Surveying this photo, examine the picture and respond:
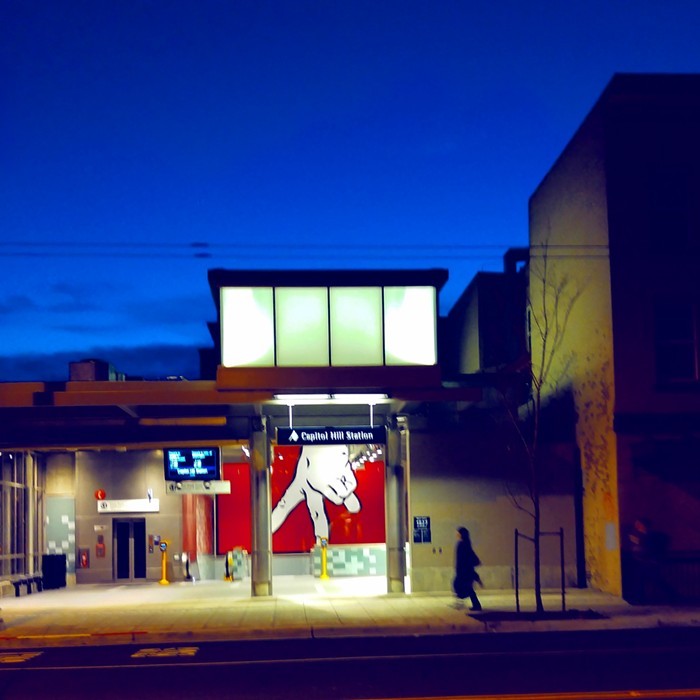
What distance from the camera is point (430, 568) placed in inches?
900

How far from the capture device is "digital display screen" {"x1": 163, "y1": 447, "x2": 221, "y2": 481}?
26555mm

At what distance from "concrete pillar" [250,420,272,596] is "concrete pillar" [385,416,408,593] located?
2.85m

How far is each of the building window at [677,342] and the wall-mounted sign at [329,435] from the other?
21.5 ft

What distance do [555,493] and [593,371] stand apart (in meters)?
3.13

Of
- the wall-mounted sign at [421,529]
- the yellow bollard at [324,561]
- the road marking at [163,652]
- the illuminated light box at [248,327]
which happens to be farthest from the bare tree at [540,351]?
the road marking at [163,652]

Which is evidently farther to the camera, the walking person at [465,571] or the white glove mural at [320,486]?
the white glove mural at [320,486]

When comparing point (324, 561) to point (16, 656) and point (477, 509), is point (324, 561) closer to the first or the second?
point (477, 509)

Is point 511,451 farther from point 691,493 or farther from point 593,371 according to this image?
point 691,493

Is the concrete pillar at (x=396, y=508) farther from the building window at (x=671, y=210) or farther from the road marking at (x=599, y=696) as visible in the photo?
the road marking at (x=599, y=696)

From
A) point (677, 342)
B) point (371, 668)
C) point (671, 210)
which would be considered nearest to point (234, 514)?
point (677, 342)

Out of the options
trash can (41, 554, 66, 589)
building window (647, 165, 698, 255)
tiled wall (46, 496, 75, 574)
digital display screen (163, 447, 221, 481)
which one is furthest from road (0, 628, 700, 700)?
tiled wall (46, 496, 75, 574)

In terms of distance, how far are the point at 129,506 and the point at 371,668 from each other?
1634 cm

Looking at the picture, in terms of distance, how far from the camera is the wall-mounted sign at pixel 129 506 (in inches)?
1099

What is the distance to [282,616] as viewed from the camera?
19.3 m
